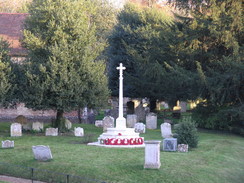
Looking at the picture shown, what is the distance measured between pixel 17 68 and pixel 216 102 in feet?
49.4

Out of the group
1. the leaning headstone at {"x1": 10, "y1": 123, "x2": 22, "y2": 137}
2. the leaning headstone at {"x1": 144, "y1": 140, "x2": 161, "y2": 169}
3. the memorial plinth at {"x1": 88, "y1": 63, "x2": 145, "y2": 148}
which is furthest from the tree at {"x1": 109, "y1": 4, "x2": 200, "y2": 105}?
the leaning headstone at {"x1": 144, "y1": 140, "x2": 161, "y2": 169}

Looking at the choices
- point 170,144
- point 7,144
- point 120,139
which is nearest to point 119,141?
point 120,139

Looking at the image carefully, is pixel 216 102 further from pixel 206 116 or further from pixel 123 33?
pixel 123 33

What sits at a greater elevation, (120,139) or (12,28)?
(12,28)

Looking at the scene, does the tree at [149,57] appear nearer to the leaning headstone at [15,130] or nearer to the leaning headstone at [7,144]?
the leaning headstone at [15,130]

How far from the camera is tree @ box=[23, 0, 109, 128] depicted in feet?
89.1

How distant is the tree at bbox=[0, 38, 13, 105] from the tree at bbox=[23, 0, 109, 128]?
113cm

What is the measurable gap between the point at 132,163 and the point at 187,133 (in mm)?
5206

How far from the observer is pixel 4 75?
2723 centimetres

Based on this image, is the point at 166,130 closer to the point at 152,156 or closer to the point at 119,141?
the point at 119,141

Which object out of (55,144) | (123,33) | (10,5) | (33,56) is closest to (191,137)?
(55,144)

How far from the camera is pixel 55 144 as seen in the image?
900 inches

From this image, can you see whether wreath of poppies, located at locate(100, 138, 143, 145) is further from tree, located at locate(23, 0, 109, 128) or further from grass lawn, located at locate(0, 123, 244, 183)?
tree, located at locate(23, 0, 109, 128)

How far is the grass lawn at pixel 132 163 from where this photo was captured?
1570cm
